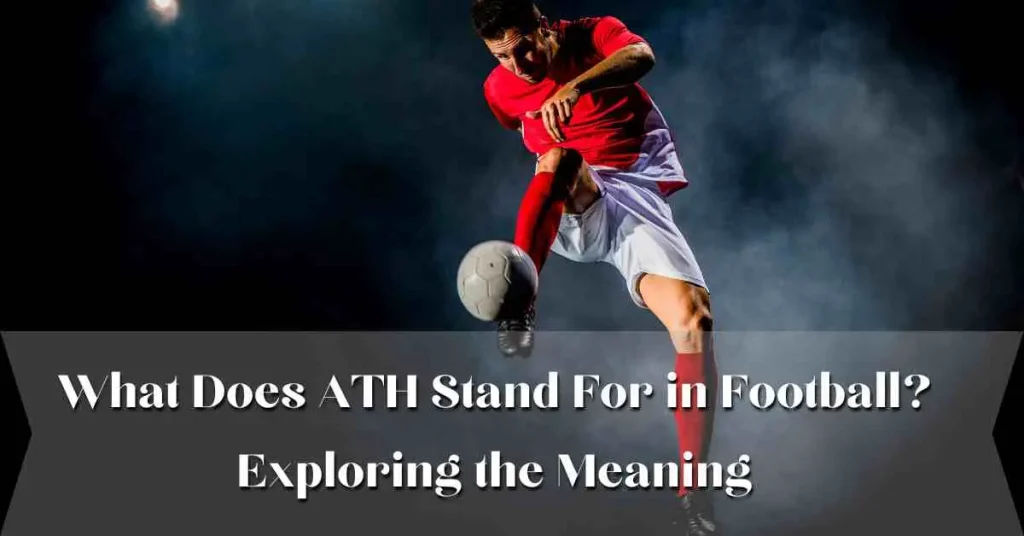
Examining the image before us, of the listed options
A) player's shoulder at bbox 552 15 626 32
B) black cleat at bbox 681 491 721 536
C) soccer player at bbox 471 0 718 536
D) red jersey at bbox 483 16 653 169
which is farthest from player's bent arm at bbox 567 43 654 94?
black cleat at bbox 681 491 721 536

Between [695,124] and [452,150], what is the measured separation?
1204mm

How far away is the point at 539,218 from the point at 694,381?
2.82ft

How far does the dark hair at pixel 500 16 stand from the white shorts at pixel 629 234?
2.12 ft

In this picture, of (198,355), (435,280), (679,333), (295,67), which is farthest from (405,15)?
(679,333)

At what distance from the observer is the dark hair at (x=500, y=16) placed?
185 inches

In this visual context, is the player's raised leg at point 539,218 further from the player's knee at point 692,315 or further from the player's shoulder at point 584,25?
the player's shoulder at point 584,25

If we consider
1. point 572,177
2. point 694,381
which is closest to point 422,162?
point 572,177

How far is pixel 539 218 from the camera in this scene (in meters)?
4.27

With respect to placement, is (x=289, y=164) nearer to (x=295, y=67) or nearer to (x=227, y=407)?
(x=295, y=67)

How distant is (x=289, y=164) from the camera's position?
6.00 meters

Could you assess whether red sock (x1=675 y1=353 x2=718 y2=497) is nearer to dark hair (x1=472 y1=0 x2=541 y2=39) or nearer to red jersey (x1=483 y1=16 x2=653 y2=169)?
red jersey (x1=483 y1=16 x2=653 y2=169)

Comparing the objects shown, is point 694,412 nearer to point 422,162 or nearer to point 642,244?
point 642,244

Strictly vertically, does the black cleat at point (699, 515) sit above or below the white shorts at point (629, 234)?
below

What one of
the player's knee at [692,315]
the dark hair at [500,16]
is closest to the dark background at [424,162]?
the dark hair at [500,16]
